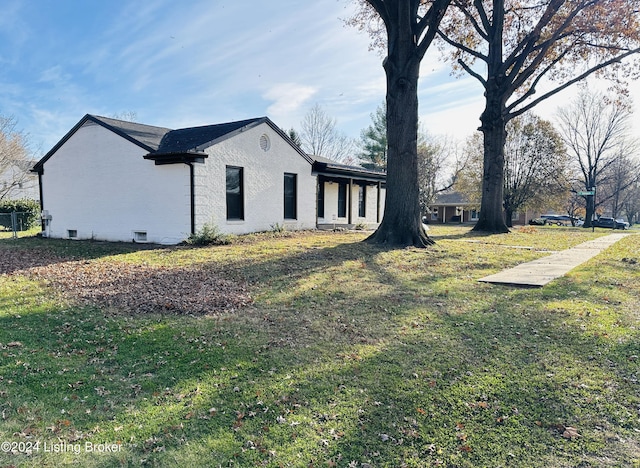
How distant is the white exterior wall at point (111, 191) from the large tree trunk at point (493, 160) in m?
13.8

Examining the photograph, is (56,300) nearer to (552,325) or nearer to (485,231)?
(552,325)

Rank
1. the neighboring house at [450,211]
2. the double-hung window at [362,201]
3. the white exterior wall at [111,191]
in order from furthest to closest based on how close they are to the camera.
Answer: the neighboring house at [450,211]
the double-hung window at [362,201]
the white exterior wall at [111,191]

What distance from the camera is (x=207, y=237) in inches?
468

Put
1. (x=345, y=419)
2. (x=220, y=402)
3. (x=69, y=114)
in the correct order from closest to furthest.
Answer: (x=345, y=419), (x=220, y=402), (x=69, y=114)

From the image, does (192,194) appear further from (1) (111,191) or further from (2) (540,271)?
(2) (540,271)

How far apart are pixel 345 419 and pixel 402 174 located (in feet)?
30.8

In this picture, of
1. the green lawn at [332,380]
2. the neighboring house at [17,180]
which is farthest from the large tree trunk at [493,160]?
the neighboring house at [17,180]

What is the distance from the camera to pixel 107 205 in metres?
13.9

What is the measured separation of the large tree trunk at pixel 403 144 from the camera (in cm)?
1129

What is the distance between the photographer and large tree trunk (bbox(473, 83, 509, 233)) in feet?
58.4

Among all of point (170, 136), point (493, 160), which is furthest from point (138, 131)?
point (493, 160)

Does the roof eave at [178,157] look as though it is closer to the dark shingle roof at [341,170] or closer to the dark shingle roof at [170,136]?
the dark shingle roof at [170,136]

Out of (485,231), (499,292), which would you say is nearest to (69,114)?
(485,231)

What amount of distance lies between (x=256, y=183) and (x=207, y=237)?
3458mm
